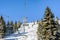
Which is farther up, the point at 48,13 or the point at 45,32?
the point at 48,13

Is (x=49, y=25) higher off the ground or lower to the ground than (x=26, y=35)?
higher

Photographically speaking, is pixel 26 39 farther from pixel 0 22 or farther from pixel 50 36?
pixel 50 36

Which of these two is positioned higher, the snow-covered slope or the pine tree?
the pine tree

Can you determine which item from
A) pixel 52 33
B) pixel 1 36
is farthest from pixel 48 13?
pixel 1 36

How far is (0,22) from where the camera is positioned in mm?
65250

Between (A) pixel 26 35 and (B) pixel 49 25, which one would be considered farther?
(A) pixel 26 35

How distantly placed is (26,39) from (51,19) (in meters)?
23.1

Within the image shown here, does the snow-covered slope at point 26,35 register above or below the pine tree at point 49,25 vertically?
below

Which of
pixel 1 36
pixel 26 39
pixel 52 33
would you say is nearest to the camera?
pixel 52 33

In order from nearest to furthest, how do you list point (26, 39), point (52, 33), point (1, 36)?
point (52, 33)
point (26, 39)
point (1, 36)

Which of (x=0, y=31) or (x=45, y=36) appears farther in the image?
(x=0, y=31)

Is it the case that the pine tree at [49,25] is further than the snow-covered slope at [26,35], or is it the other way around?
the snow-covered slope at [26,35]

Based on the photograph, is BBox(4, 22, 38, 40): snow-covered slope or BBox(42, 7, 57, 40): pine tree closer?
BBox(42, 7, 57, 40): pine tree

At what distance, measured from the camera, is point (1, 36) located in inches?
2461
